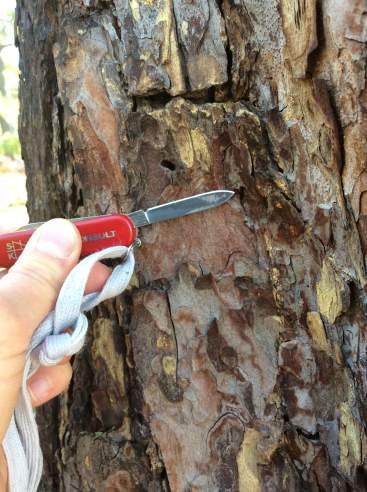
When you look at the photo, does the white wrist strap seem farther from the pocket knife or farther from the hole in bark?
the hole in bark

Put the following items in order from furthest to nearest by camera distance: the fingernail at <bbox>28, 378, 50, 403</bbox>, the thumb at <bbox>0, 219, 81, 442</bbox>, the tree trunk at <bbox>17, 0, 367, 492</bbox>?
the fingernail at <bbox>28, 378, 50, 403</bbox>, the tree trunk at <bbox>17, 0, 367, 492</bbox>, the thumb at <bbox>0, 219, 81, 442</bbox>

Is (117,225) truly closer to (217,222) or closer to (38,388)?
(217,222)

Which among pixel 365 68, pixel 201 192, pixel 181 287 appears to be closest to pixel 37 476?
pixel 181 287

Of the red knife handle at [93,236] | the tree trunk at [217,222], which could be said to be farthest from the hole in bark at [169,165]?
the red knife handle at [93,236]

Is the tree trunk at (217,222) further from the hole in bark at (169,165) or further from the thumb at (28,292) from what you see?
the thumb at (28,292)

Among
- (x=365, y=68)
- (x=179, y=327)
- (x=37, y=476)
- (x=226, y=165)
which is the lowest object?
(x=37, y=476)

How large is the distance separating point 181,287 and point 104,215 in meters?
0.21

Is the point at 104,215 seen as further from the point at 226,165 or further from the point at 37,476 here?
the point at 37,476

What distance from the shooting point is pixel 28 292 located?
0.98m

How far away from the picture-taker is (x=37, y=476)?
3.57ft

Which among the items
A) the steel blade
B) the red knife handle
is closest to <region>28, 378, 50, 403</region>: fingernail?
the red knife handle

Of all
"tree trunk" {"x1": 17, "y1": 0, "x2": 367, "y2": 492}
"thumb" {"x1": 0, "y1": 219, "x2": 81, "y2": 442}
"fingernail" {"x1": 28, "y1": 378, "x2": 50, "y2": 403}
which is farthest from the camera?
"fingernail" {"x1": 28, "y1": 378, "x2": 50, "y2": 403}

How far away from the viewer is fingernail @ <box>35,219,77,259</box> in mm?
1030

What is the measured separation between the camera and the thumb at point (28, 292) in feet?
3.07
